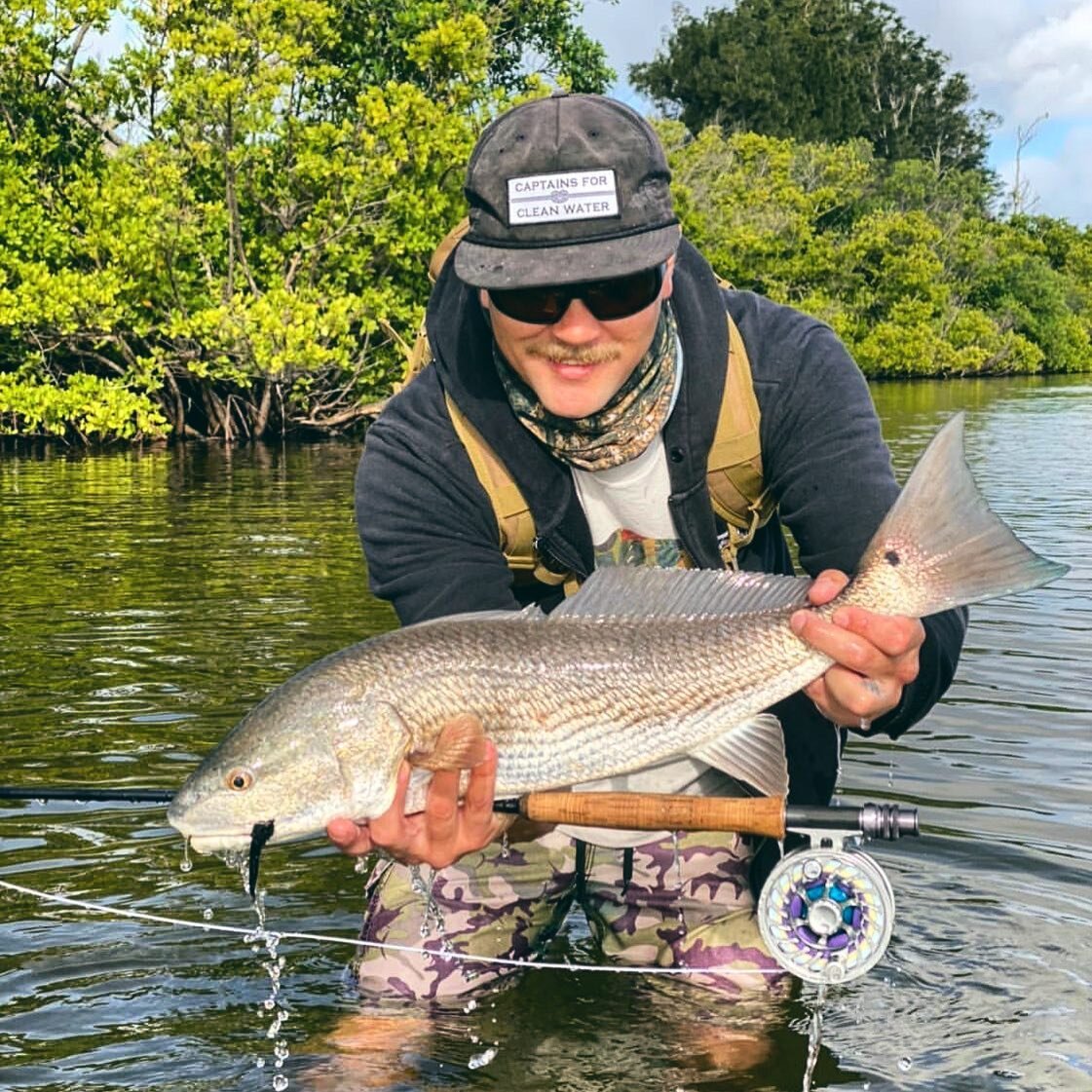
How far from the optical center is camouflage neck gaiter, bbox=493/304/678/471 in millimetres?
4414

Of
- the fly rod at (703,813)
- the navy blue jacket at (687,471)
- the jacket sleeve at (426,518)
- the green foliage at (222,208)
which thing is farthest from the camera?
the green foliage at (222,208)

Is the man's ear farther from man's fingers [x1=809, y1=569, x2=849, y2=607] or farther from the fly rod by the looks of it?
the fly rod

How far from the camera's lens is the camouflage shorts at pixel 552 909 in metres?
4.84


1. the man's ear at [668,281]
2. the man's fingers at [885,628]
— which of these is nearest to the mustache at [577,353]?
the man's ear at [668,281]

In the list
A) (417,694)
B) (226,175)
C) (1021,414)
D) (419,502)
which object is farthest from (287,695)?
(1021,414)

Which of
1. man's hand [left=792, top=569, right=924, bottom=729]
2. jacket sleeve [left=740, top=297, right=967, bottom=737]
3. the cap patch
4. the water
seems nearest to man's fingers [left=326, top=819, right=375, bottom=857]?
the water

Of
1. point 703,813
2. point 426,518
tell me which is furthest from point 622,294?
point 703,813

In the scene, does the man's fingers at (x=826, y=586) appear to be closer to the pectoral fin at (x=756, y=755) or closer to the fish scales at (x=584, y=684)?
the fish scales at (x=584, y=684)

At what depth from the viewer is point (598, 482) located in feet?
15.5

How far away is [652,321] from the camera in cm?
437

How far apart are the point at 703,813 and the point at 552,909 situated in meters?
1.05

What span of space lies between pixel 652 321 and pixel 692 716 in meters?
1.07

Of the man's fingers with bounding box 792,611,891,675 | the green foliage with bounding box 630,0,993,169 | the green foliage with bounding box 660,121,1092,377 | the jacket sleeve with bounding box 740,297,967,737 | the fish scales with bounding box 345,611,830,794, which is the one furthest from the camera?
the green foliage with bounding box 630,0,993,169

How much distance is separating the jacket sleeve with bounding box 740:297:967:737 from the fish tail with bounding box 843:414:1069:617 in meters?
0.49
